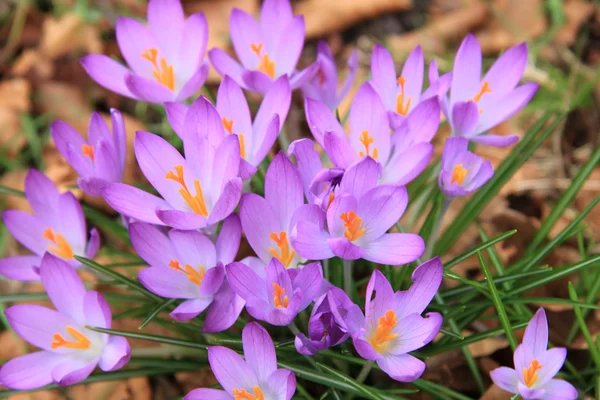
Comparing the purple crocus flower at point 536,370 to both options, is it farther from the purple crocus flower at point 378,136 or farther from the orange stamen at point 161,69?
the orange stamen at point 161,69

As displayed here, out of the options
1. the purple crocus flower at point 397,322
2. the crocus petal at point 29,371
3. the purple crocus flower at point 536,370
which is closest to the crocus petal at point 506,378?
the purple crocus flower at point 536,370

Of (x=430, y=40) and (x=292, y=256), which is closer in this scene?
(x=292, y=256)

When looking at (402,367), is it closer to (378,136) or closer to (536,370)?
(536,370)

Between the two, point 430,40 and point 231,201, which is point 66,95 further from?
point 231,201

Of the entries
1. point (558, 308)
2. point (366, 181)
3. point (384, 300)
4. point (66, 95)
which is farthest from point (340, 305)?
point (66, 95)

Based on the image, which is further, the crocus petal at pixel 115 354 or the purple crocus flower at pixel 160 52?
the purple crocus flower at pixel 160 52

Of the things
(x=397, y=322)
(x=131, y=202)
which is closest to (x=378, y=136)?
(x=397, y=322)
